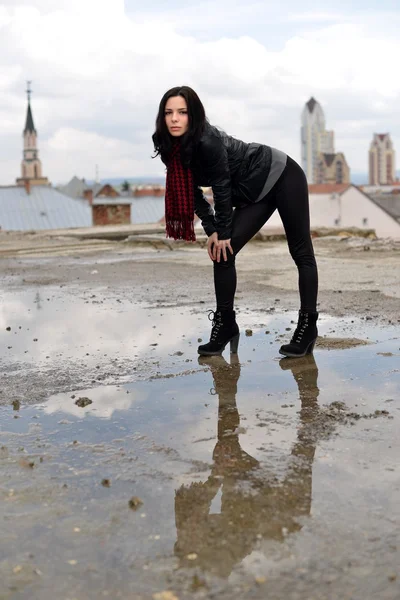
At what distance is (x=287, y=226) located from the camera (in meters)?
4.42

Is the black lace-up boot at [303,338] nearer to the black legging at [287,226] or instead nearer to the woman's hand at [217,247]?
the black legging at [287,226]

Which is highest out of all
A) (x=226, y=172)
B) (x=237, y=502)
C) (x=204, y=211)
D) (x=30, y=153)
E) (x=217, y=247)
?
(x=30, y=153)

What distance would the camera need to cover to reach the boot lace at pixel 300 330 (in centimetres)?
427

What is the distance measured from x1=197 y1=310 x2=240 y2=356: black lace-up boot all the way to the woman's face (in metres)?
0.99

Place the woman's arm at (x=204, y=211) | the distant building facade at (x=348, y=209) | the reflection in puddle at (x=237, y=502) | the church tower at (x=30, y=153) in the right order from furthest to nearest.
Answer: the church tower at (x=30, y=153)
the distant building facade at (x=348, y=209)
the woman's arm at (x=204, y=211)
the reflection in puddle at (x=237, y=502)

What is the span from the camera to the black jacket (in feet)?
13.3

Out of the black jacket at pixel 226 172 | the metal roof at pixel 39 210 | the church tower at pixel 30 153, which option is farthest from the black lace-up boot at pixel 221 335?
the church tower at pixel 30 153

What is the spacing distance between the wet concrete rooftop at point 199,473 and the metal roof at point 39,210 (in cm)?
5534

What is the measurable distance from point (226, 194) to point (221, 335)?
755 mm

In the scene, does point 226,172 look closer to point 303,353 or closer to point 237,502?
point 303,353

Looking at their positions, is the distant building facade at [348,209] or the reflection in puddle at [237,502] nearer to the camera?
the reflection in puddle at [237,502]

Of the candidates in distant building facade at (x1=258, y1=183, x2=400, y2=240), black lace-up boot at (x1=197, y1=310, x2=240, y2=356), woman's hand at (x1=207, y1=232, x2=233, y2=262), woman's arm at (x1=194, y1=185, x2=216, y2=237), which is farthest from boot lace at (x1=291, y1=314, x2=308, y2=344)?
distant building facade at (x1=258, y1=183, x2=400, y2=240)

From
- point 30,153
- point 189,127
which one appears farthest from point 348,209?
point 30,153

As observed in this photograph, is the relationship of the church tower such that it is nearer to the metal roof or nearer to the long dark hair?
the metal roof
